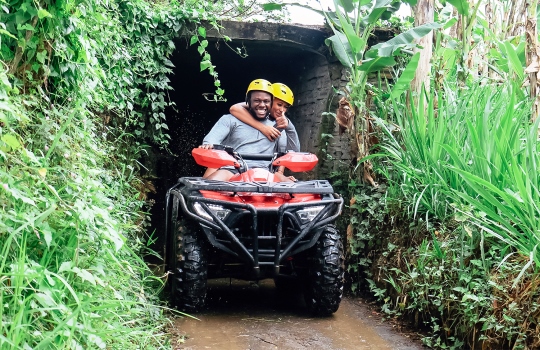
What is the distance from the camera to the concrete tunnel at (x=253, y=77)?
6906 mm

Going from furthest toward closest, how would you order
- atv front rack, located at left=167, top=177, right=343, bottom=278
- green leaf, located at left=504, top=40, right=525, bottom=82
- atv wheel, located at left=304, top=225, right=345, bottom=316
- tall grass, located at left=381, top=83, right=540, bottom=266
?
green leaf, located at left=504, top=40, right=525, bottom=82, atv wheel, located at left=304, top=225, right=345, bottom=316, atv front rack, located at left=167, top=177, right=343, bottom=278, tall grass, located at left=381, top=83, right=540, bottom=266

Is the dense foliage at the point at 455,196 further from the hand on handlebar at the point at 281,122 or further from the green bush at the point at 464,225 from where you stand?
the hand on handlebar at the point at 281,122

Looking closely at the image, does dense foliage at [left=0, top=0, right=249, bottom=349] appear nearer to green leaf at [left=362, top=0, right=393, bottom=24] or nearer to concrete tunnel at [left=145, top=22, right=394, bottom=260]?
green leaf at [left=362, top=0, right=393, bottom=24]

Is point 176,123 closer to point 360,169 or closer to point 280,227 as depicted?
point 360,169

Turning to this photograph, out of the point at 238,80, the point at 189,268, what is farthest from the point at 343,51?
the point at 238,80

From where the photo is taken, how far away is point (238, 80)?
33.0 feet

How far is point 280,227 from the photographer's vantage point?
4070mm

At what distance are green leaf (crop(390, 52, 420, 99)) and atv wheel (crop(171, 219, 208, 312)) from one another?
88.4 inches

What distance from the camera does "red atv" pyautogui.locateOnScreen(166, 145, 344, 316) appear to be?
13.4 feet

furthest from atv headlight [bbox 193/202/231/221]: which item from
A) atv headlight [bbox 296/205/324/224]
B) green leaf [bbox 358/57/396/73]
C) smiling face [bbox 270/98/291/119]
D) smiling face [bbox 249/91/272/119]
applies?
green leaf [bbox 358/57/396/73]

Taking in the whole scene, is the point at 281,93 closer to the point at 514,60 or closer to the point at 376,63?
the point at 376,63

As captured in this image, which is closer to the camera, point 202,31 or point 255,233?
point 255,233

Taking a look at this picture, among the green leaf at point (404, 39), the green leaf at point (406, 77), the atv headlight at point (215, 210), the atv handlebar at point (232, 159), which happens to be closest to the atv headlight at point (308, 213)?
the atv handlebar at point (232, 159)

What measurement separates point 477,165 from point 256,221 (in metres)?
1.58
